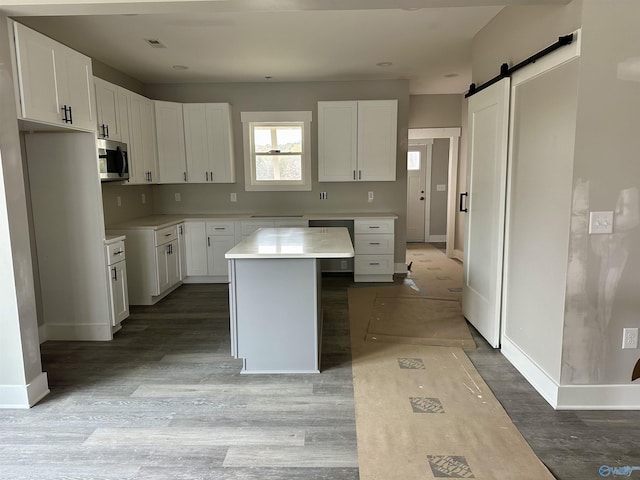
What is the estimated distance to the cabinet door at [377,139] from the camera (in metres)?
5.32

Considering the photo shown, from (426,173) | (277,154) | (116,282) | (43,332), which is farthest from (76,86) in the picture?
(426,173)

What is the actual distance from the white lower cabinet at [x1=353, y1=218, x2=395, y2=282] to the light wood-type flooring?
84.3 inches

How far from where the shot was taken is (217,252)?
5305 mm

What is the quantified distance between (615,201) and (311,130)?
4.02m

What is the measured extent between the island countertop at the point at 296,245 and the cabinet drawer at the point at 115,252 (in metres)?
1.24

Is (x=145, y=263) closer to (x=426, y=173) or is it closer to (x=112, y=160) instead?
(x=112, y=160)

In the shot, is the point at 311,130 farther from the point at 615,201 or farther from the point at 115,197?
the point at 615,201

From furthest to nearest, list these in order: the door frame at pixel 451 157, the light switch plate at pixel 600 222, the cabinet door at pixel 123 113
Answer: the door frame at pixel 451 157 < the cabinet door at pixel 123 113 < the light switch plate at pixel 600 222

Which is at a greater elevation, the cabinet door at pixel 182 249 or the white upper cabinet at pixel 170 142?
the white upper cabinet at pixel 170 142

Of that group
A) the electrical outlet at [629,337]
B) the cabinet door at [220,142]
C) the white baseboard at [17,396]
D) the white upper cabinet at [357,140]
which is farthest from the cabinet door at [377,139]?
the white baseboard at [17,396]

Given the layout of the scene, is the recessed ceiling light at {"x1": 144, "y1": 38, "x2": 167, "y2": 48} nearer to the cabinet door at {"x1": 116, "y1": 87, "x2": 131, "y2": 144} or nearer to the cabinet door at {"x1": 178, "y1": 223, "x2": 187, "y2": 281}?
the cabinet door at {"x1": 116, "y1": 87, "x2": 131, "y2": 144}

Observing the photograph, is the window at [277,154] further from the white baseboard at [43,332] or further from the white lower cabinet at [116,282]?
the white baseboard at [43,332]

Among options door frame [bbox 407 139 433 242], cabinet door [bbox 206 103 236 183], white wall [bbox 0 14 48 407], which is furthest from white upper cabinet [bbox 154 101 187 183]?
door frame [bbox 407 139 433 242]

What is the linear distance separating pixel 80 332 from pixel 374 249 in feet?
11.3
